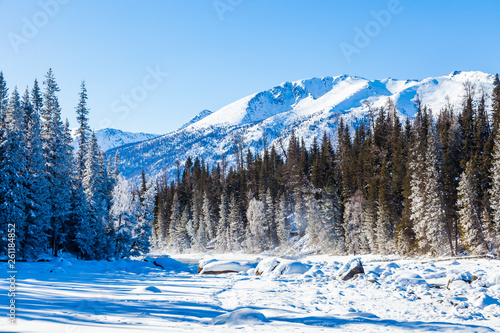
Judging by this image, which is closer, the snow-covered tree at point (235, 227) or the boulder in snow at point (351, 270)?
the boulder in snow at point (351, 270)

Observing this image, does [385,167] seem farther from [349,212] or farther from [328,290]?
[328,290]

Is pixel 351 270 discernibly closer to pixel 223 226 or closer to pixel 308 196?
pixel 308 196

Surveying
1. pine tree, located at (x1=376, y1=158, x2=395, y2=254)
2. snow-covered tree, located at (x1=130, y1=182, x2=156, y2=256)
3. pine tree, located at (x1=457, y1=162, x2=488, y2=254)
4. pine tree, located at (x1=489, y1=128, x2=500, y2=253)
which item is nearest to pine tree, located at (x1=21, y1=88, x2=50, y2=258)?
snow-covered tree, located at (x1=130, y1=182, x2=156, y2=256)

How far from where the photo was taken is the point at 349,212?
5150cm

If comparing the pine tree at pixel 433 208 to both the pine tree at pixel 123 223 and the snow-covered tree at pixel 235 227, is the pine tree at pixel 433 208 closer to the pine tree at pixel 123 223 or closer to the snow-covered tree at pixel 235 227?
the pine tree at pixel 123 223

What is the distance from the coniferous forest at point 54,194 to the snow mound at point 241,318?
16237mm

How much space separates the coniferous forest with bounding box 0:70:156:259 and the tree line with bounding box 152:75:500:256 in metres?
27.2

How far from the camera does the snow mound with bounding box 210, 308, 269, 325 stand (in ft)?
33.7

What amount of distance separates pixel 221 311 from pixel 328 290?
7297 millimetres

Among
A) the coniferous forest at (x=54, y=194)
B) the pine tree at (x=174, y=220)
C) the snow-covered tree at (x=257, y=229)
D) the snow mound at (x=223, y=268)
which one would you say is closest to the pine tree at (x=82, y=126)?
the coniferous forest at (x=54, y=194)

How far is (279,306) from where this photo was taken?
1363cm

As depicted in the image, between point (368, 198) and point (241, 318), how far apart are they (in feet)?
142

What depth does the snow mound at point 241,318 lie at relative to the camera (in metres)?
10.3

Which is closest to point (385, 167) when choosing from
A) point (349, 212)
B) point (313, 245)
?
point (349, 212)
